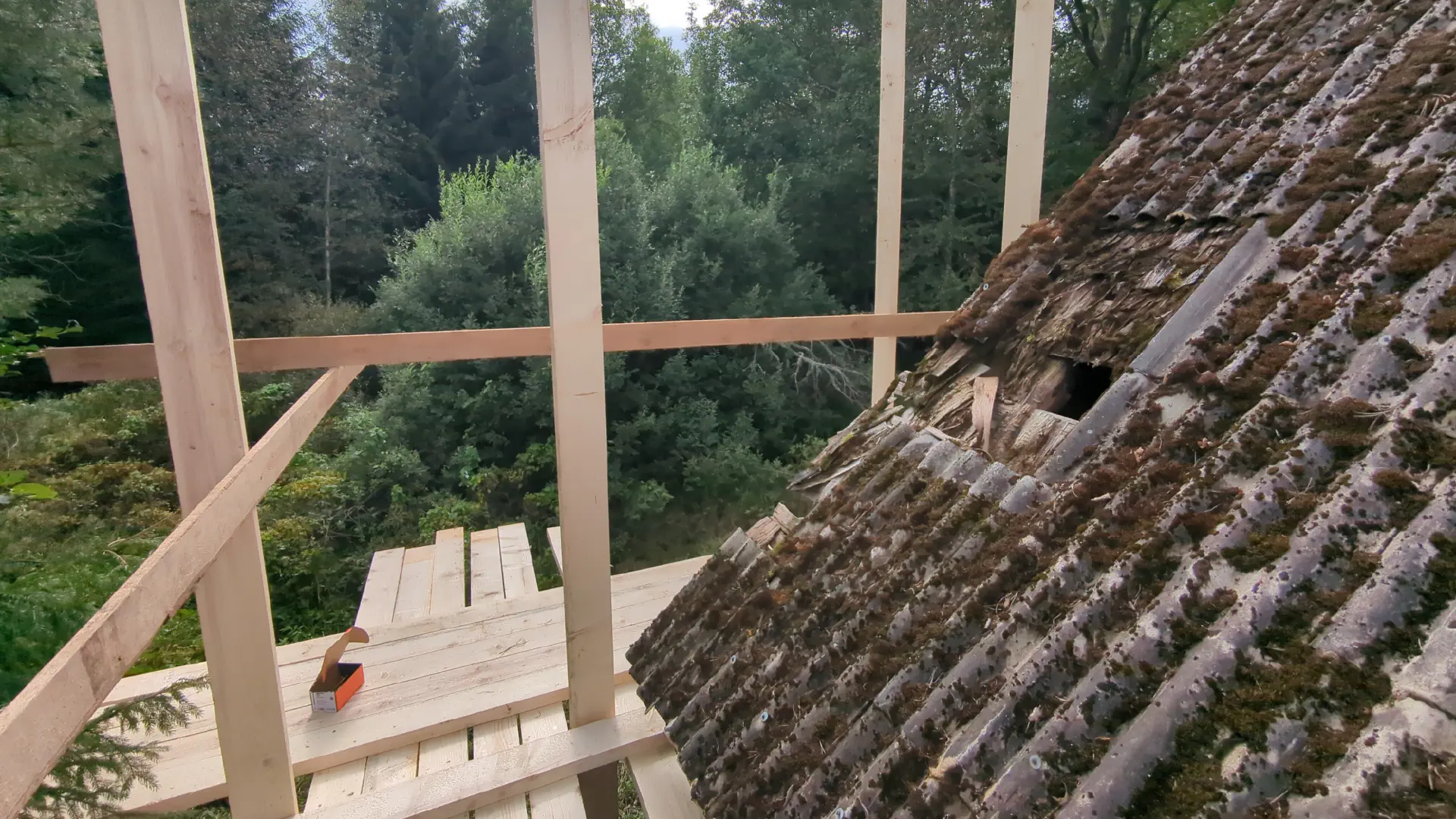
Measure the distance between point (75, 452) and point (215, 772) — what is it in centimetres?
800

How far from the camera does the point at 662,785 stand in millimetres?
2336

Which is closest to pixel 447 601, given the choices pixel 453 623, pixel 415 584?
pixel 415 584

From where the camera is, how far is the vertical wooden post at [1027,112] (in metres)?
2.72

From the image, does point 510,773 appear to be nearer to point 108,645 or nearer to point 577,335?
point 577,335

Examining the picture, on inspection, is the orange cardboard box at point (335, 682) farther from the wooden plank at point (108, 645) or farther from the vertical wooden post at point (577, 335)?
the wooden plank at point (108, 645)

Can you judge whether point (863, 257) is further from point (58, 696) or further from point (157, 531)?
point (58, 696)

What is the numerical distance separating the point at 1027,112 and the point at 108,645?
3225 mm

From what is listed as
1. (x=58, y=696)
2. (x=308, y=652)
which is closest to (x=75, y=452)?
(x=308, y=652)

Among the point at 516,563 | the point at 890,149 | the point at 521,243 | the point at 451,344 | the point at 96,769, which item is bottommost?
the point at 516,563

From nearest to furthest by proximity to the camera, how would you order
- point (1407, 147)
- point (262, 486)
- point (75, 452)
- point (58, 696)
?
1. point (58, 696)
2. point (1407, 147)
3. point (262, 486)
4. point (75, 452)

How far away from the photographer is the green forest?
8.24 m

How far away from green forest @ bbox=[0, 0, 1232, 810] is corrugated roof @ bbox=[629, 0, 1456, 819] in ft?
20.8

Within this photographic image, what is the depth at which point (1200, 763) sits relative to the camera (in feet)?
2.97

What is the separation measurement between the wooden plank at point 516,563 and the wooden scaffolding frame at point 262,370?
1.81 m
